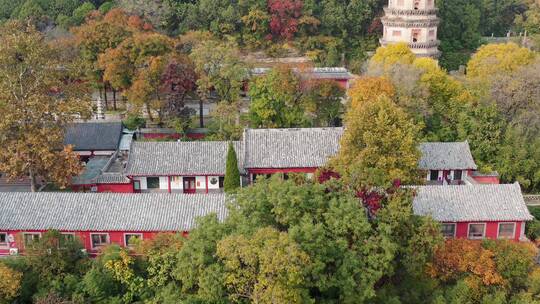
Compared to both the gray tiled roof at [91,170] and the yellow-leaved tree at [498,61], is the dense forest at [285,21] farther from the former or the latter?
the gray tiled roof at [91,170]

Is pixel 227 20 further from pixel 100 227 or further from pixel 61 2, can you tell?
pixel 100 227

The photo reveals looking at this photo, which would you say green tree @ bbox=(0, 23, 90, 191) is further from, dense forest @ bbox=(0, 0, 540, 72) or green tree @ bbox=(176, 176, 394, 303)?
dense forest @ bbox=(0, 0, 540, 72)

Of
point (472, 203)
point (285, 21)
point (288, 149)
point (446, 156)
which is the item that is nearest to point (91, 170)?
point (288, 149)

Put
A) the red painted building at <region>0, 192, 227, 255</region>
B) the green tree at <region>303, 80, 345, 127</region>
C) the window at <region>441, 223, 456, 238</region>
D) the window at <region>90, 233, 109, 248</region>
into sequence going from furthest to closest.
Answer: the green tree at <region>303, 80, 345, 127</region>
the window at <region>441, 223, 456, 238</region>
the window at <region>90, 233, 109, 248</region>
the red painted building at <region>0, 192, 227, 255</region>

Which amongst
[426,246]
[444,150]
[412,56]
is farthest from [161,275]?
[412,56]

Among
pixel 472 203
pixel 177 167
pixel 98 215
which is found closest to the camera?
pixel 98 215

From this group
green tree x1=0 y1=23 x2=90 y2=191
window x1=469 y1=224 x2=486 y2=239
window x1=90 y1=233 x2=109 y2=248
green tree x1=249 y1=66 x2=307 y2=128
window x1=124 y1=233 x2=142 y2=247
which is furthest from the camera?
green tree x1=249 y1=66 x2=307 y2=128

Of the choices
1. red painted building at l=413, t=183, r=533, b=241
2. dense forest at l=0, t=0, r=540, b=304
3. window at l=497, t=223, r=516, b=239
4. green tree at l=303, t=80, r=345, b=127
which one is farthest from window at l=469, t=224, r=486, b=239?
green tree at l=303, t=80, r=345, b=127

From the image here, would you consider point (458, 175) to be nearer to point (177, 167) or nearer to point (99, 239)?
point (177, 167)
